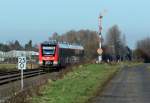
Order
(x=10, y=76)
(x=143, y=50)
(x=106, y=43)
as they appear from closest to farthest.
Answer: (x=10, y=76), (x=106, y=43), (x=143, y=50)

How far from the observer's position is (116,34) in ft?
579

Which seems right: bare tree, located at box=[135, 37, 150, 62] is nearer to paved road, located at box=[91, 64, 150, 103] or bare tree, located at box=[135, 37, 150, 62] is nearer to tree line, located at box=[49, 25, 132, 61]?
tree line, located at box=[49, 25, 132, 61]

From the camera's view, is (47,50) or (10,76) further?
(47,50)

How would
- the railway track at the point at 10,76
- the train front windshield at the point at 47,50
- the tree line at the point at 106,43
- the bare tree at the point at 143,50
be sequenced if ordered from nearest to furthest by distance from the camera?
the railway track at the point at 10,76, the train front windshield at the point at 47,50, the tree line at the point at 106,43, the bare tree at the point at 143,50

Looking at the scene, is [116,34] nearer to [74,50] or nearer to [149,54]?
[149,54]

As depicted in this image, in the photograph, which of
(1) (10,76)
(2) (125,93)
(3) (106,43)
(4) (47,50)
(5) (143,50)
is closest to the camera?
(2) (125,93)

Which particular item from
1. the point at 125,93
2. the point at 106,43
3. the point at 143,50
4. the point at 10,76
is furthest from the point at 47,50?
the point at 143,50

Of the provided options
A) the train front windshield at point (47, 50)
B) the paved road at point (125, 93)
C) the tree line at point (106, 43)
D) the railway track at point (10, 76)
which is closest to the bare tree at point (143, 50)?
the tree line at point (106, 43)

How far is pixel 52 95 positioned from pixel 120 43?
494 ft

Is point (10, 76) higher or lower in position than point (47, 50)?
lower

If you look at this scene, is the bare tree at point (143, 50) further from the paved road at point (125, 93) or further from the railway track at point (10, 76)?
the paved road at point (125, 93)

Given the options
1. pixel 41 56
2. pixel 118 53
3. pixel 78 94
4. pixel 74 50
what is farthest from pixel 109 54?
pixel 78 94

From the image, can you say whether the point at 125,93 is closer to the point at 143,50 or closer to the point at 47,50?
the point at 47,50

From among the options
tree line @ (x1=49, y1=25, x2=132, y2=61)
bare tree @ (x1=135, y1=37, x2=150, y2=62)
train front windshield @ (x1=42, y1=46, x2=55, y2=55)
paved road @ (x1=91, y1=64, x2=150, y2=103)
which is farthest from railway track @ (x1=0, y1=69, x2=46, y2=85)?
bare tree @ (x1=135, y1=37, x2=150, y2=62)
